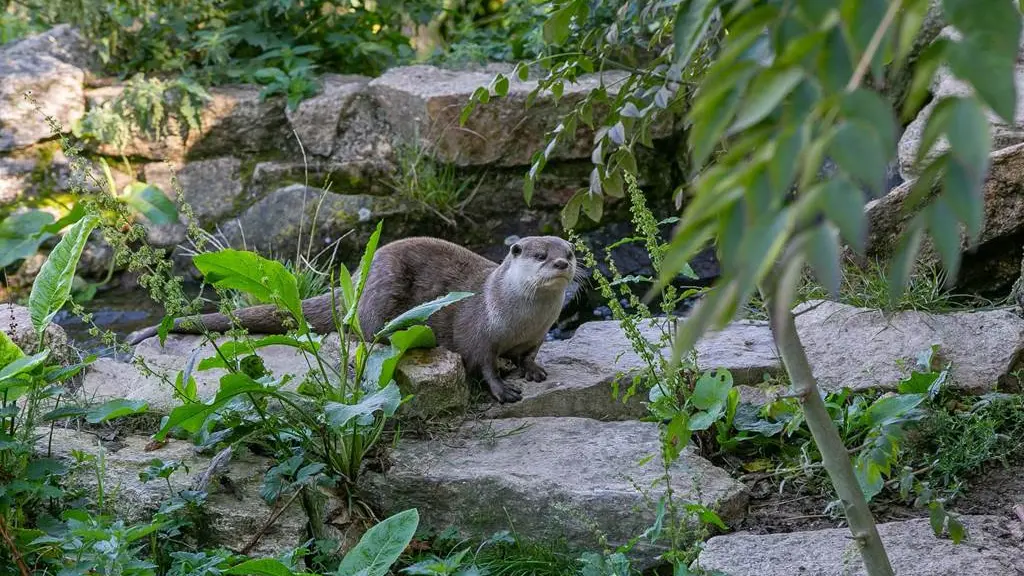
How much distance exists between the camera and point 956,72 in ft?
2.53

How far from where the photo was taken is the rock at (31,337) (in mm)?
3781

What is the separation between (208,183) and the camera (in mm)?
6559

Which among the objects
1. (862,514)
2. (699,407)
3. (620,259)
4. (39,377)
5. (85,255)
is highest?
(862,514)

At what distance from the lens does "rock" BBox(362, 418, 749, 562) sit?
9.57ft

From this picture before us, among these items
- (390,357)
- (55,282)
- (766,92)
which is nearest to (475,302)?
(390,357)

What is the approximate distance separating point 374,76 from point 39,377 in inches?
187

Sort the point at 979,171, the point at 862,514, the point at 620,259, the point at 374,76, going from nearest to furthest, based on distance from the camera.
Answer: the point at 979,171, the point at 862,514, the point at 620,259, the point at 374,76

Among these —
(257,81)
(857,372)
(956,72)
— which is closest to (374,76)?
(257,81)

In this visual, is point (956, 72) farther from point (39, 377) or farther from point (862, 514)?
point (39, 377)

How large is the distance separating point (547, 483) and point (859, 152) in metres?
2.38

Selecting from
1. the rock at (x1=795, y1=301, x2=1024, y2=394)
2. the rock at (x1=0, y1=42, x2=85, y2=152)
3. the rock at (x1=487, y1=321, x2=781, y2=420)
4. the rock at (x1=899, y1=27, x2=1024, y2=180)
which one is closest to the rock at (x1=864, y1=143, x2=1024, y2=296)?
the rock at (x1=899, y1=27, x2=1024, y2=180)

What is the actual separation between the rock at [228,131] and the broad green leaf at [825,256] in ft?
20.3

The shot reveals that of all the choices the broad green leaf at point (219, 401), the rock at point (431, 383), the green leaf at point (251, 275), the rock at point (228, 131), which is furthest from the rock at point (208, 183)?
the broad green leaf at point (219, 401)

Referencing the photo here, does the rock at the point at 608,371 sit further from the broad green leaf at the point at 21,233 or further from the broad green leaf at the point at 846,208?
the broad green leaf at the point at 846,208
